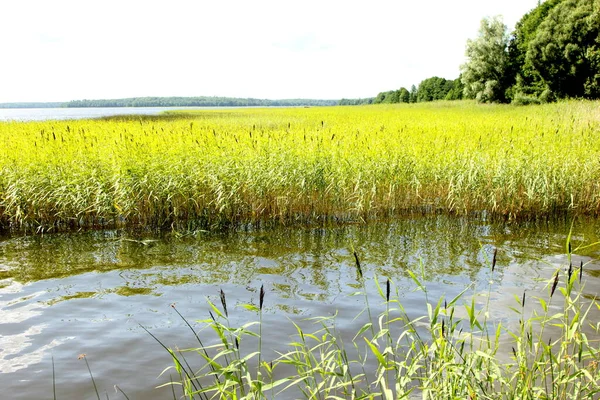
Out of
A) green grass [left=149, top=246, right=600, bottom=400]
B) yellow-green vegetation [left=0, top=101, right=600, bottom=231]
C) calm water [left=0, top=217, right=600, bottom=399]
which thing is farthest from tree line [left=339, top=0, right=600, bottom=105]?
green grass [left=149, top=246, right=600, bottom=400]

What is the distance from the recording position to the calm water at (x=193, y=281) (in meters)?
4.99

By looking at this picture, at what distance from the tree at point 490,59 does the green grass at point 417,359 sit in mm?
49421

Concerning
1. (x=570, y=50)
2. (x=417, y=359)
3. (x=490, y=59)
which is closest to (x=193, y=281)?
(x=417, y=359)

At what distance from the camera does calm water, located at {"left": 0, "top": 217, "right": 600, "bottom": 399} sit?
499 cm

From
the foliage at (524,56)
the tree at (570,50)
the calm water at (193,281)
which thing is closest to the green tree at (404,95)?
the foliage at (524,56)

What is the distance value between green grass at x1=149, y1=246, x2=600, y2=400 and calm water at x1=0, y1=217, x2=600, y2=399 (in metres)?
0.43

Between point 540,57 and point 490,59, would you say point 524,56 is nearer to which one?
point 490,59

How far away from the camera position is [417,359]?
313cm

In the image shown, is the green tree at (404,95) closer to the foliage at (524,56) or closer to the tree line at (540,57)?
the tree line at (540,57)

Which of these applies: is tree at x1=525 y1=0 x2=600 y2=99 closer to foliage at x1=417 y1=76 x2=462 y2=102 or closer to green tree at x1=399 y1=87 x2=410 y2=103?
foliage at x1=417 y1=76 x2=462 y2=102

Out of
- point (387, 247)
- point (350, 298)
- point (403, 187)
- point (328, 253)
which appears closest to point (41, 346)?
point (350, 298)

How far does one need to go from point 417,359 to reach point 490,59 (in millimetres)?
54344

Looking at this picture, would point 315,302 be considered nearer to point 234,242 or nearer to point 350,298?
point 350,298

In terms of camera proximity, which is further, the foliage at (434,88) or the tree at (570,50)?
the foliage at (434,88)
